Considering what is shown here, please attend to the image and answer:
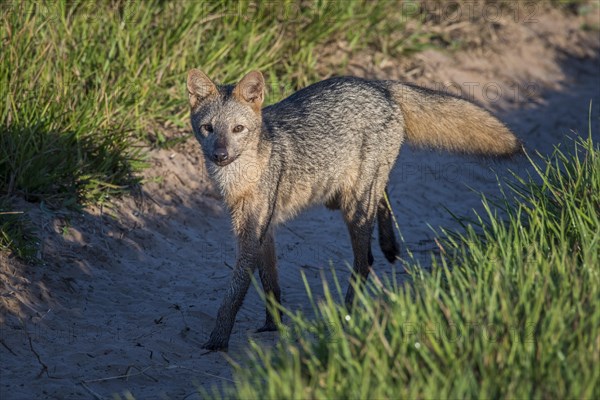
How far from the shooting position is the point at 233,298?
220 inches

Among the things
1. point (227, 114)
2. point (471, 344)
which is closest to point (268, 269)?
point (227, 114)

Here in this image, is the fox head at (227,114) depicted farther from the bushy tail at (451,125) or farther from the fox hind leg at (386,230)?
the fox hind leg at (386,230)

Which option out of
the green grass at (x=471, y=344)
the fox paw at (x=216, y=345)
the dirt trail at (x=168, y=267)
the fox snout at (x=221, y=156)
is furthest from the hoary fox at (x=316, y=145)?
the green grass at (x=471, y=344)

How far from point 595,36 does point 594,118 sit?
2.55 m

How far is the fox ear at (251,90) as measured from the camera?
5.69 meters

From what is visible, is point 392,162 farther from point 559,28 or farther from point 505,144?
point 559,28

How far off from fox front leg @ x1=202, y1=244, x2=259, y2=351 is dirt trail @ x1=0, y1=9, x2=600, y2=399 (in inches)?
3.9

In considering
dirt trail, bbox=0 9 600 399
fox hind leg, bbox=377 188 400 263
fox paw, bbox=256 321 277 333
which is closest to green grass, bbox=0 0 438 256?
dirt trail, bbox=0 9 600 399

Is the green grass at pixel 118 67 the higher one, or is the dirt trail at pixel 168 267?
the green grass at pixel 118 67

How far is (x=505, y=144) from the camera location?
6.24 m

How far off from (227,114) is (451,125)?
1.76 meters

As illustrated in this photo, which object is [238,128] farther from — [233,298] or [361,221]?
[361,221]

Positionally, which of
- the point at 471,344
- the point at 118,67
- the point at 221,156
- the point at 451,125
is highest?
the point at 118,67

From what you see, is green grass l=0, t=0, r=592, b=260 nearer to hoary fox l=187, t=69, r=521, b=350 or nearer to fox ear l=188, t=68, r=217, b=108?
fox ear l=188, t=68, r=217, b=108
